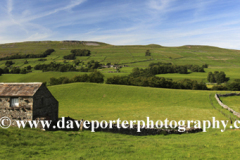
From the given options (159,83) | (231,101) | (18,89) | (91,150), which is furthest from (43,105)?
(159,83)

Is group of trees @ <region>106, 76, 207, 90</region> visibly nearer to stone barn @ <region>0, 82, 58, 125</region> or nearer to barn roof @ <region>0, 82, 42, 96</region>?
stone barn @ <region>0, 82, 58, 125</region>

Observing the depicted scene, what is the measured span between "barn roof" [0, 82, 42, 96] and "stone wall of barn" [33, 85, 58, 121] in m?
0.74

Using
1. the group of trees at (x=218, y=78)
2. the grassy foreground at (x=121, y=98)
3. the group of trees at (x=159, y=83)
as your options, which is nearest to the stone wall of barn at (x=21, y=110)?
the grassy foreground at (x=121, y=98)

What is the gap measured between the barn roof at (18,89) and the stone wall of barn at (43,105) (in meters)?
0.74

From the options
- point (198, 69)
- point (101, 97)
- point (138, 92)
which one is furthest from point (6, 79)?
point (198, 69)

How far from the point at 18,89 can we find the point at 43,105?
13.8ft

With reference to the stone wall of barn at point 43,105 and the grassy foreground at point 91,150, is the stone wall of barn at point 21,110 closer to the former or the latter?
the stone wall of barn at point 43,105

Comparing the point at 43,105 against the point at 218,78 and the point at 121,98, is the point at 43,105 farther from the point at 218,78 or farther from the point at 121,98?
the point at 218,78

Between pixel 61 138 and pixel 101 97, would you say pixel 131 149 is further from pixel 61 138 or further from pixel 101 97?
pixel 101 97

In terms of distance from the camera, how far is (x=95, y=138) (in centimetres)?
1975

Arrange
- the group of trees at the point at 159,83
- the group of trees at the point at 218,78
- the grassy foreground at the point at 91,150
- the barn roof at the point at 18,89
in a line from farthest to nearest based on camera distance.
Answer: the group of trees at the point at 218,78 → the group of trees at the point at 159,83 → the barn roof at the point at 18,89 → the grassy foreground at the point at 91,150

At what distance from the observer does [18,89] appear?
2536cm

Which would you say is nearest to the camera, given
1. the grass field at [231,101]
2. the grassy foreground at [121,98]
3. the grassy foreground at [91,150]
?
the grassy foreground at [91,150]

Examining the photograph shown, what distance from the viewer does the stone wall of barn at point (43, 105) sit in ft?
80.7
